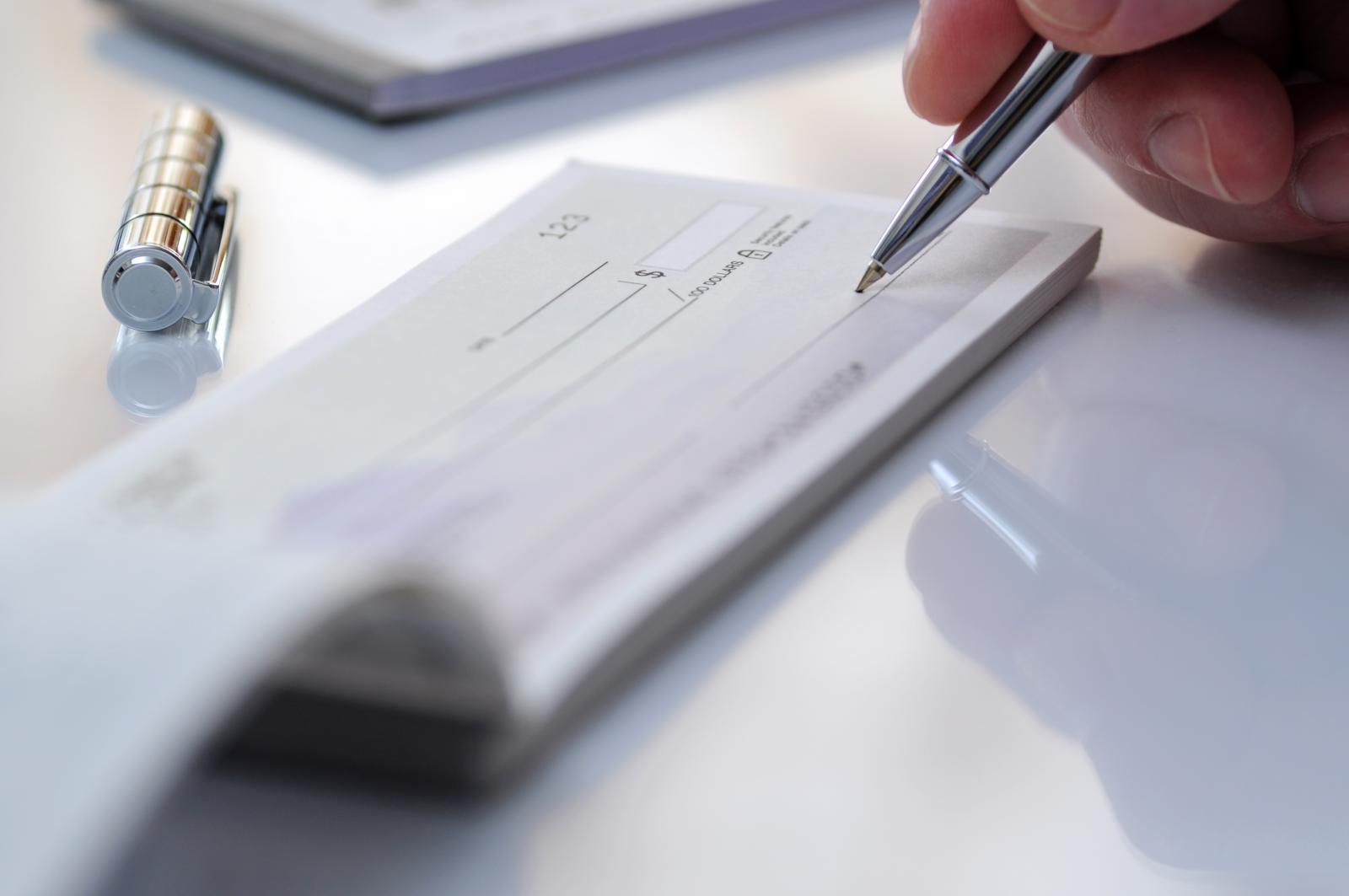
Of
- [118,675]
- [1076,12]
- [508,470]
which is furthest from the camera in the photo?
[1076,12]

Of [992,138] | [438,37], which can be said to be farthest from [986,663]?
[438,37]

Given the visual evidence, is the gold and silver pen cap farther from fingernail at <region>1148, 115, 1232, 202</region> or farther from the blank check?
fingernail at <region>1148, 115, 1232, 202</region>

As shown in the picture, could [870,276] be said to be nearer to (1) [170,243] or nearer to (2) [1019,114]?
(2) [1019,114]

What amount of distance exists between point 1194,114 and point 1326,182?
6 centimetres

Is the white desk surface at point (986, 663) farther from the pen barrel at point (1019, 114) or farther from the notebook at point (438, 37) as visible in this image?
the notebook at point (438, 37)

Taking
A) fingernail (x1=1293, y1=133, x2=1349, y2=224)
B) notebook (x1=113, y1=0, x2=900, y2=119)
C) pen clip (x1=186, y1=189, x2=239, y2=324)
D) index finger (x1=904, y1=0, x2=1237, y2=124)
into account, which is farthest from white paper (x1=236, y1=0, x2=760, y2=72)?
fingernail (x1=1293, y1=133, x2=1349, y2=224)

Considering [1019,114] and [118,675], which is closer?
[118,675]

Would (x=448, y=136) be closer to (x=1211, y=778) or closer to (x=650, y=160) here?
(x=650, y=160)

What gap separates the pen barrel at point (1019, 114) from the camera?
1.68ft

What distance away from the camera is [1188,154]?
1.74ft

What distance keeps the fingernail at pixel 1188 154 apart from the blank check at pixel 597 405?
52mm

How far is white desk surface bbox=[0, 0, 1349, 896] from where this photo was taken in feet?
0.95

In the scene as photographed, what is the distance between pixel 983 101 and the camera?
20.9 inches

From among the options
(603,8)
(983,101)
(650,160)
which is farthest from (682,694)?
(603,8)
